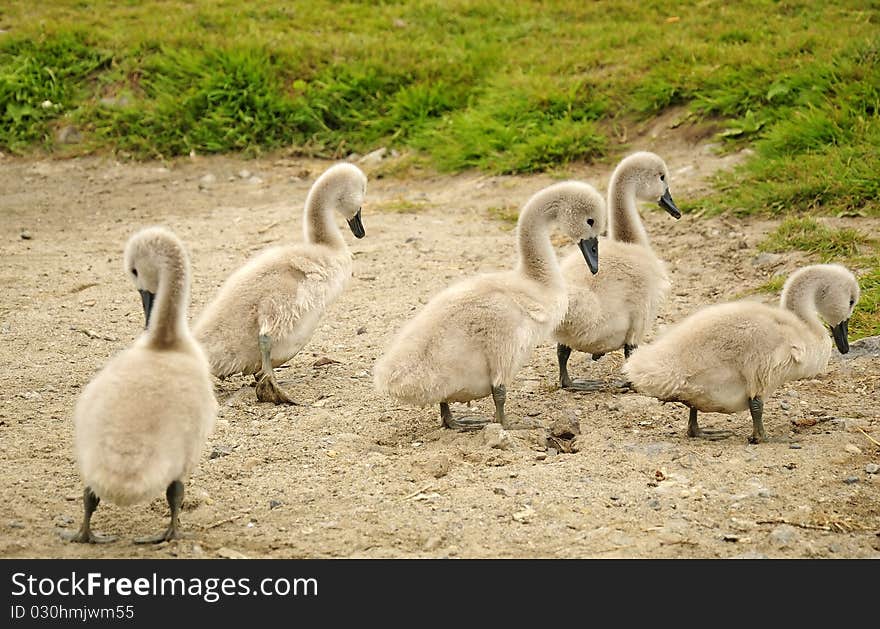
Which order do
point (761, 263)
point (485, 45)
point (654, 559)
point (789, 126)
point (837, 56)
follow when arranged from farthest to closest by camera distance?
point (485, 45)
point (837, 56)
point (789, 126)
point (761, 263)
point (654, 559)

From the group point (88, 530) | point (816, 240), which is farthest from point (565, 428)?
point (816, 240)

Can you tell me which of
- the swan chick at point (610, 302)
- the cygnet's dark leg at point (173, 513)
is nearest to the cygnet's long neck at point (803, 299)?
the swan chick at point (610, 302)

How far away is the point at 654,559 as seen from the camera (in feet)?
14.8

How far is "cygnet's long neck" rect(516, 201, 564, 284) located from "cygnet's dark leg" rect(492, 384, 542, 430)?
648mm

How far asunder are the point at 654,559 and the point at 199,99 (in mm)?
9361

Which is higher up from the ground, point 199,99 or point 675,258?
point 199,99

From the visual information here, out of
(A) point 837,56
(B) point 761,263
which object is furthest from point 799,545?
(A) point 837,56

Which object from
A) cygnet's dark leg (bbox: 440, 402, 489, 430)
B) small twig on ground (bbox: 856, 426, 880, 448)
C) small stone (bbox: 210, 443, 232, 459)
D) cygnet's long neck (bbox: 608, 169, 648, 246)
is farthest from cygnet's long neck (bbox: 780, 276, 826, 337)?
small stone (bbox: 210, 443, 232, 459)

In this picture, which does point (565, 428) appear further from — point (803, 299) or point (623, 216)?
point (623, 216)

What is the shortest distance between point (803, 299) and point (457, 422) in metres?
1.88

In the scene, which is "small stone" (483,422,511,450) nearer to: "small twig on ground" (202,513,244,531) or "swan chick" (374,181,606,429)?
"swan chick" (374,181,606,429)

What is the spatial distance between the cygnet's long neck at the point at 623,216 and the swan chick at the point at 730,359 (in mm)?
1296

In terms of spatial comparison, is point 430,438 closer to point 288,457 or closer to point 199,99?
point 288,457

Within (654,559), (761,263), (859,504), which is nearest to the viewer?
(654,559)
